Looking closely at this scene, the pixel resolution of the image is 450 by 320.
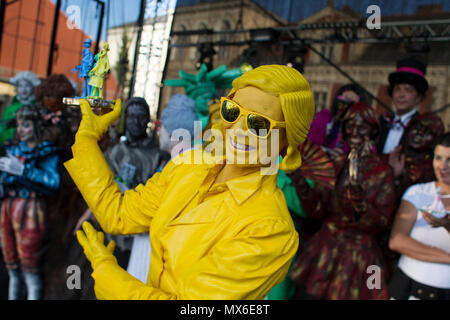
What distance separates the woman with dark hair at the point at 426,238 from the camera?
8.09 ft

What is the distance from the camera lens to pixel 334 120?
3635 millimetres

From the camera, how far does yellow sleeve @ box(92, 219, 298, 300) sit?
43.6 inches

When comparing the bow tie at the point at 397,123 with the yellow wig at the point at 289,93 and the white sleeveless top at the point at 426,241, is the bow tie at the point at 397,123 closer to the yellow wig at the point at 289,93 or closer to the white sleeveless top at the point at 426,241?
the white sleeveless top at the point at 426,241

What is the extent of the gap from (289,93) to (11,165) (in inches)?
109

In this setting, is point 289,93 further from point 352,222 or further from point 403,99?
point 403,99

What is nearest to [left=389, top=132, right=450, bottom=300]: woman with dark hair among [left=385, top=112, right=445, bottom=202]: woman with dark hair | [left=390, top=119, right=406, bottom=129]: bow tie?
[left=385, top=112, right=445, bottom=202]: woman with dark hair

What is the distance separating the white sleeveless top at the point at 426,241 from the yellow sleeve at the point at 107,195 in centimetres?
191

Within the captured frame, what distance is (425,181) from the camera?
9.63ft

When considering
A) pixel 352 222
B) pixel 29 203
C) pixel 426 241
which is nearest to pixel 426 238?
pixel 426 241

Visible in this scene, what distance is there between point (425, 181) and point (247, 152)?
218cm

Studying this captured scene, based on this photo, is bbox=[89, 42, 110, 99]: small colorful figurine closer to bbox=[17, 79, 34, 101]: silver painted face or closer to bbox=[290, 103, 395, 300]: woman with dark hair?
bbox=[290, 103, 395, 300]: woman with dark hair

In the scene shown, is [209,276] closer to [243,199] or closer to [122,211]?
[243,199]

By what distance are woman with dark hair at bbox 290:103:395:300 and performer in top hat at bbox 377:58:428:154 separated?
19.4 inches
